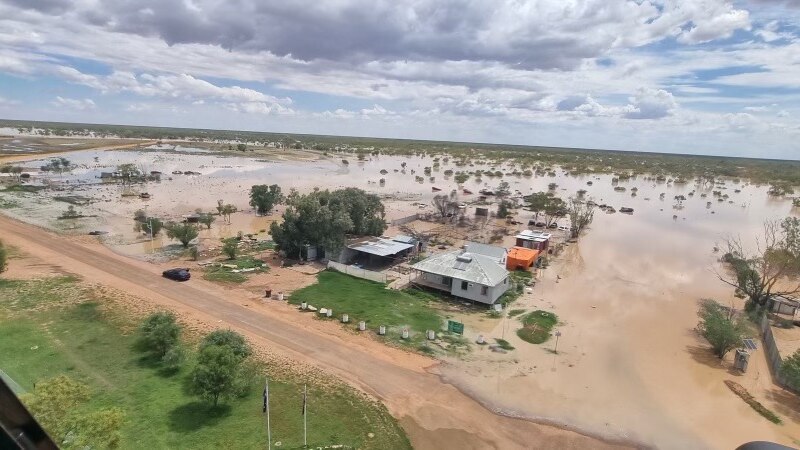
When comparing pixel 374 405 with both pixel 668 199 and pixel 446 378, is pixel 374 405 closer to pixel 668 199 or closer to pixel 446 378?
pixel 446 378

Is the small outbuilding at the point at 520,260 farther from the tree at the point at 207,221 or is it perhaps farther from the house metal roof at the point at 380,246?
the tree at the point at 207,221

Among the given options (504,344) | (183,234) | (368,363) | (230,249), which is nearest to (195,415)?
(368,363)

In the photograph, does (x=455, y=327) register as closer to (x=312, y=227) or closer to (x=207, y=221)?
(x=312, y=227)

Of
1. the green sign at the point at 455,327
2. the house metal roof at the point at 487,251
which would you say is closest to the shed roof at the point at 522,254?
the house metal roof at the point at 487,251

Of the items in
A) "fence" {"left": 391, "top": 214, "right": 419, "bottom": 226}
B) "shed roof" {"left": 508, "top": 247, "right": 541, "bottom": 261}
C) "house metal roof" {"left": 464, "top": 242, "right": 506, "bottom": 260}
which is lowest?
"fence" {"left": 391, "top": 214, "right": 419, "bottom": 226}

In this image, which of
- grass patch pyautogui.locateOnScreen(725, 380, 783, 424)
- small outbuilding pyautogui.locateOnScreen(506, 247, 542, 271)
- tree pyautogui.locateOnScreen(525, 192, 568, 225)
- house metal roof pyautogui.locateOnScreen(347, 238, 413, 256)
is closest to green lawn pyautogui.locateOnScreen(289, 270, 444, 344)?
house metal roof pyautogui.locateOnScreen(347, 238, 413, 256)

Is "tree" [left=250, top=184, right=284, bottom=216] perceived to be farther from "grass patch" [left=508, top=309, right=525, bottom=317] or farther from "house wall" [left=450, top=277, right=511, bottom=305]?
"grass patch" [left=508, top=309, right=525, bottom=317]

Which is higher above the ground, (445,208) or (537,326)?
(445,208)
